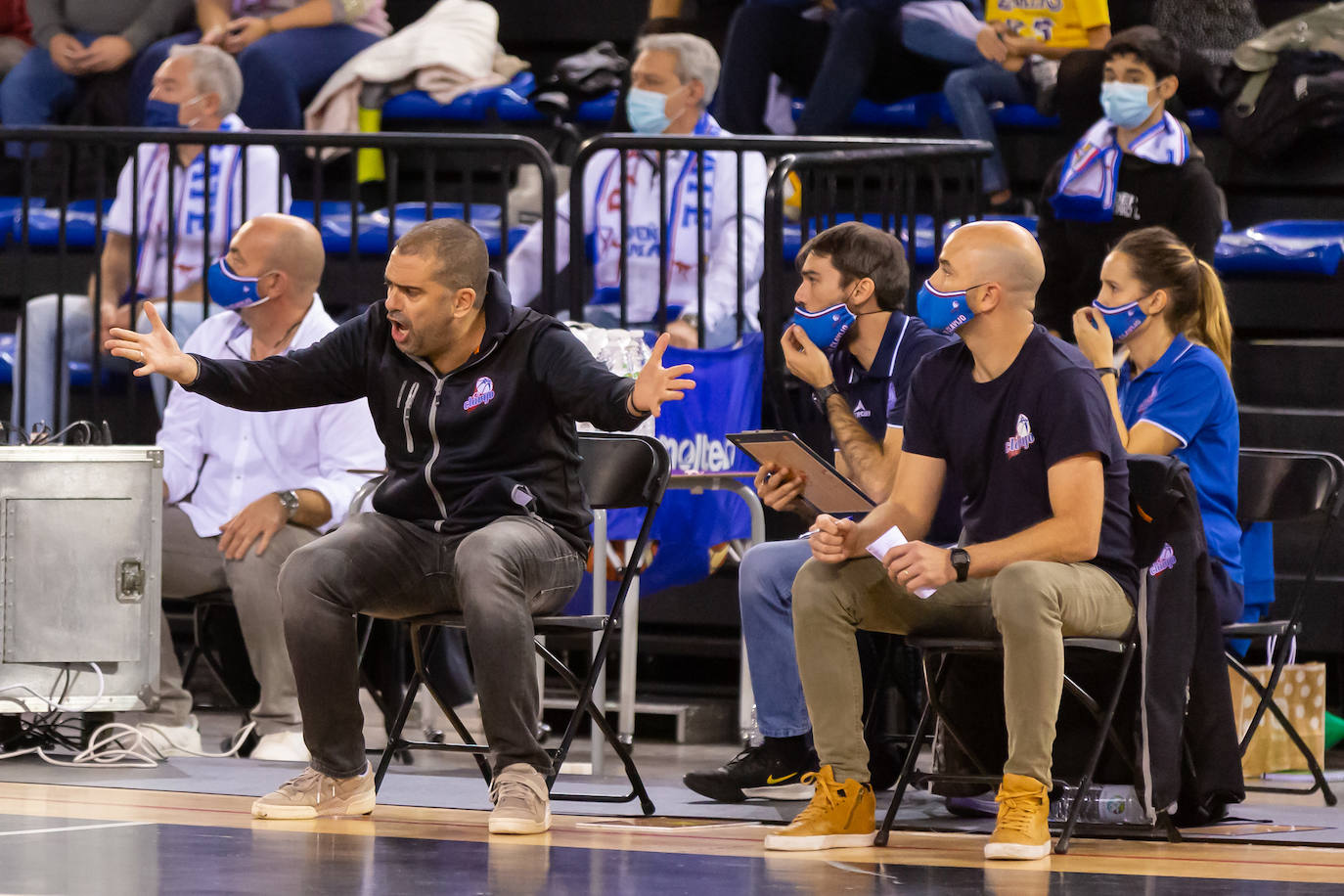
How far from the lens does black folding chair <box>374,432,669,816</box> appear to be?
443 centimetres

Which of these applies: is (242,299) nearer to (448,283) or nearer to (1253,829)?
(448,283)

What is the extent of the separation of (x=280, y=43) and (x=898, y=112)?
233 centimetres

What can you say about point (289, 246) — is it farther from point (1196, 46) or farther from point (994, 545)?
point (1196, 46)

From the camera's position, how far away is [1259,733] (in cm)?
538

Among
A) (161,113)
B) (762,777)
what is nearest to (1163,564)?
(762,777)

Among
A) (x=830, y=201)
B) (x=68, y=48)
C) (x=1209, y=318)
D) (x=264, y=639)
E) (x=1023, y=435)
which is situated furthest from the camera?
(x=68, y=48)

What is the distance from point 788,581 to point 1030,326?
A: 0.83 meters

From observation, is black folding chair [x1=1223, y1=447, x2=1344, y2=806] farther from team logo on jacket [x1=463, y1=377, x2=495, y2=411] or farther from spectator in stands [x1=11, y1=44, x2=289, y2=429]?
spectator in stands [x1=11, y1=44, x2=289, y2=429]

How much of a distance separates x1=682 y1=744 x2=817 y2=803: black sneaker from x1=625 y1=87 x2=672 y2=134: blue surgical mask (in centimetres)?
266

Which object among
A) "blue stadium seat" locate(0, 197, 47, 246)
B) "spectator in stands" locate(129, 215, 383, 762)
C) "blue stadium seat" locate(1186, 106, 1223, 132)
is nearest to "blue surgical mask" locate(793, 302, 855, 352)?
"spectator in stands" locate(129, 215, 383, 762)

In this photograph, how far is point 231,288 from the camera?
5.62 meters

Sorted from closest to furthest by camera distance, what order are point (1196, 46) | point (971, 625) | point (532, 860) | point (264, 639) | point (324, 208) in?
1. point (532, 860)
2. point (971, 625)
3. point (264, 639)
4. point (1196, 46)
5. point (324, 208)

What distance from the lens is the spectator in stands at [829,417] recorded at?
4609 mm

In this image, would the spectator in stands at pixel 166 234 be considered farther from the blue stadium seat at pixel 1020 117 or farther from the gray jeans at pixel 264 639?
the blue stadium seat at pixel 1020 117
